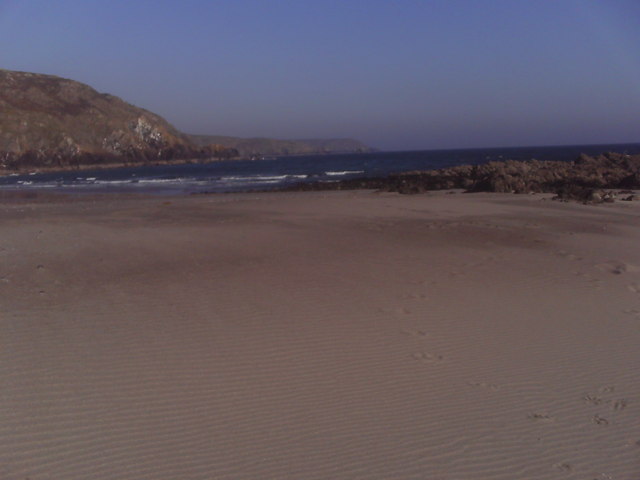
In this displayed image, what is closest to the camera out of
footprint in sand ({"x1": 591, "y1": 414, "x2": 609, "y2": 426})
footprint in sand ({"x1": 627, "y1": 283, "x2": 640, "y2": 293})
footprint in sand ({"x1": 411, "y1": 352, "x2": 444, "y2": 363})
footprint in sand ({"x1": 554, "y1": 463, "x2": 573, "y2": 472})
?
footprint in sand ({"x1": 554, "y1": 463, "x2": 573, "y2": 472})

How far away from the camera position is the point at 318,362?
5.76 meters

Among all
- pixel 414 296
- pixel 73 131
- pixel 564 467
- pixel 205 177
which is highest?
pixel 73 131

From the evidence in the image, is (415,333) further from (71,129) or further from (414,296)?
(71,129)

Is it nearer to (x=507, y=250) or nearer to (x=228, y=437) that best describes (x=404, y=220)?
(x=507, y=250)

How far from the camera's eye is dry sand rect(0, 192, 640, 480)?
409 cm

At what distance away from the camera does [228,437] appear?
14.1 ft

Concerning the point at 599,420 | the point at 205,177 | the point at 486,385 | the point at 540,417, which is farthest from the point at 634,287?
the point at 205,177

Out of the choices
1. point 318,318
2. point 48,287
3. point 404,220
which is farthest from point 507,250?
point 48,287

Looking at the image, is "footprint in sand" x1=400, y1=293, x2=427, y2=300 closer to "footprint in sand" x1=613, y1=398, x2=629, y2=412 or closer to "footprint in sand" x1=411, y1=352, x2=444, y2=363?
"footprint in sand" x1=411, y1=352, x2=444, y2=363

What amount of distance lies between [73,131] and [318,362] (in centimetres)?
11119

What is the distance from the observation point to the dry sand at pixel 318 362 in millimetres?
4094

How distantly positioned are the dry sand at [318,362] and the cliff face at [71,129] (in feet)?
290

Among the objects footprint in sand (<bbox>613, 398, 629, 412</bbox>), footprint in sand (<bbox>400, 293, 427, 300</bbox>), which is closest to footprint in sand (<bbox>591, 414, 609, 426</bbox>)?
footprint in sand (<bbox>613, 398, 629, 412</bbox>)

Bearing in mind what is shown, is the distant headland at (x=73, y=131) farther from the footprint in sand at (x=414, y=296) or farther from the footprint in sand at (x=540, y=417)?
the footprint in sand at (x=540, y=417)
